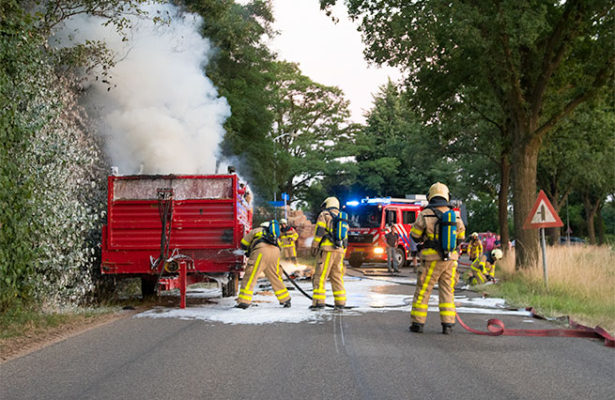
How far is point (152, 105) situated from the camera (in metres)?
14.8

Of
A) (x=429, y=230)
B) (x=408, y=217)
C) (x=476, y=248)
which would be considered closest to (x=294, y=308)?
(x=429, y=230)

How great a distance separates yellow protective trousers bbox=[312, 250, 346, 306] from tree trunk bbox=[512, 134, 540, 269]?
778 centimetres

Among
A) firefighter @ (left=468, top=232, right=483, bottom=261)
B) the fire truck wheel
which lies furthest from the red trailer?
the fire truck wheel

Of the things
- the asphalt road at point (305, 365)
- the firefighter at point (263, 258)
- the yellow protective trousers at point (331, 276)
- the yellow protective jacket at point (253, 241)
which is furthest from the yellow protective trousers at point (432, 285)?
the yellow protective jacket at point (253, 241)

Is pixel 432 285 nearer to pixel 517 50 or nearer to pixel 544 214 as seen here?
pixel 544 214

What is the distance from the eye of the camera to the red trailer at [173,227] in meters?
11.1

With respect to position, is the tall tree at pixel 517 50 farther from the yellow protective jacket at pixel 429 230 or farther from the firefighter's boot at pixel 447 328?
the firefighter's boot at pixel 447 328

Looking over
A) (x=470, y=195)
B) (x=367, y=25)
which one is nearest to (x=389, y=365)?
(x=367, y=25)

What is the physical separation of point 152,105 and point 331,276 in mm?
6622

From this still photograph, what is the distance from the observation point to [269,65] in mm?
26859

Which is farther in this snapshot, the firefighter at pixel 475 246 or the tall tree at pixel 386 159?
the tall tree at pixel 386 159

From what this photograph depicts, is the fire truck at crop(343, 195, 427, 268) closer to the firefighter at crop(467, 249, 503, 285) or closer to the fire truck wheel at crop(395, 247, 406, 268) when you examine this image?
the fire truck wheel at crop(395, 247, 406, 268)

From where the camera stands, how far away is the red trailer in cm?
1115

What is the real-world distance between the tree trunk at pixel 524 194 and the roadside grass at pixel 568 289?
52 cm
